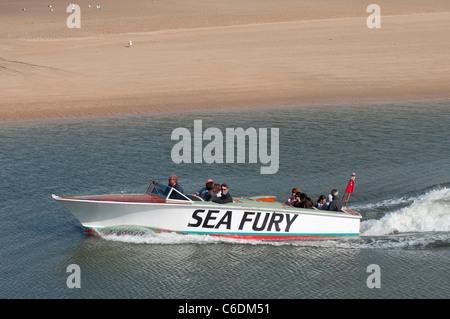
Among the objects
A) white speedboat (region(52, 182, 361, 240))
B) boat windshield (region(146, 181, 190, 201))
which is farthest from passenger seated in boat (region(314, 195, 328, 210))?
boat windshield (region(146, 181, 190, 201))

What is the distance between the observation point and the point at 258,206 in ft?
62.3

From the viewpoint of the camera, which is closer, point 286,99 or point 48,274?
point 48,274

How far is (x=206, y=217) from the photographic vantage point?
1902 centimetres

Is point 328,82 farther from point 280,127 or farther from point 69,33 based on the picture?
point 69,33

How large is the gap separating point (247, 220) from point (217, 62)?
23.9 metres

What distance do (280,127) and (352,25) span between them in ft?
75.7

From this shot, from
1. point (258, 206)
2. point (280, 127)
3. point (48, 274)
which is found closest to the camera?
point (48, 274)

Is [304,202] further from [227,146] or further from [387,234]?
[227,146]

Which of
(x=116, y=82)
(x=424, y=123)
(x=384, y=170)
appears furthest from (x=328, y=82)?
(x=384, y=170)

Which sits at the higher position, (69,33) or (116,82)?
(69,33)

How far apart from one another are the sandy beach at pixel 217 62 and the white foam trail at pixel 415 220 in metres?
15.8

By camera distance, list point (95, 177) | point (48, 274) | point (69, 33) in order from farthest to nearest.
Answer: point (69, 33) → point (95, 177) → point (48, 274)

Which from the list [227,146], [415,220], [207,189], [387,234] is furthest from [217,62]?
[387,234]
